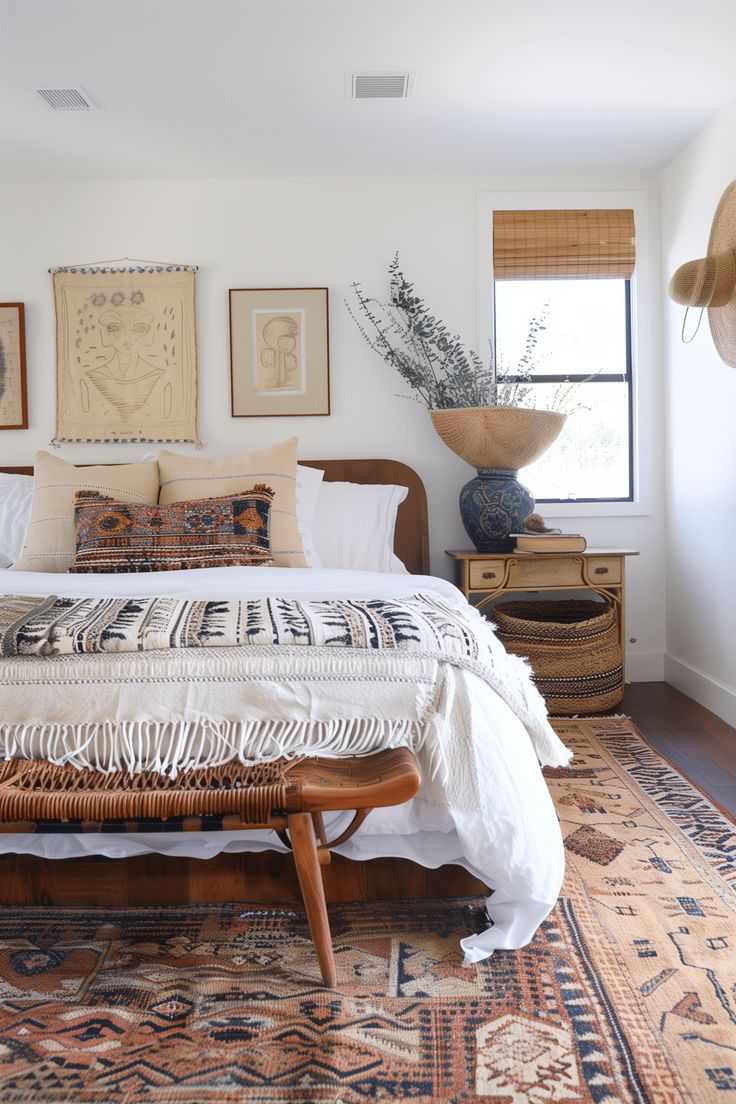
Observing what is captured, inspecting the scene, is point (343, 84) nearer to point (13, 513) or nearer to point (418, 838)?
point (13, 513)

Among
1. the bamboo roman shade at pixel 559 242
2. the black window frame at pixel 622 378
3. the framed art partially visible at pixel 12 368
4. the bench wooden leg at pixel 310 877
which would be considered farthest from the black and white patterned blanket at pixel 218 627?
the bamboo roman shade at pixel 559 242

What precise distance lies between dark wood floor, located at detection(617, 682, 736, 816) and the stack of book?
74cm

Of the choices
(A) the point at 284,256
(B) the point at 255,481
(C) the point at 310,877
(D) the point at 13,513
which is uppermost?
(A) the point at 284,256

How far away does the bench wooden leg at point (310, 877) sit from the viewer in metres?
1.67

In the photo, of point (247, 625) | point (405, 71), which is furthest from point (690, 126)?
point (247, 625)

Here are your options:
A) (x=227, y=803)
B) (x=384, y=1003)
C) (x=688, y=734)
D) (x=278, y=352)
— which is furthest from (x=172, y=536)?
(x=688, y=734)

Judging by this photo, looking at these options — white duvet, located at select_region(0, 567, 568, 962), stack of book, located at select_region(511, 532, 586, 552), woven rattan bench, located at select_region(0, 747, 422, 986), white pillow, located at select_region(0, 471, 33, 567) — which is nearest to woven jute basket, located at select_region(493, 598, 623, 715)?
stack of book, located at select_region(511, 532, 586, 552)

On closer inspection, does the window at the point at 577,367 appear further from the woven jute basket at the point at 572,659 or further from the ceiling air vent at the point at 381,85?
the ceiling air vent at the point at 381,85

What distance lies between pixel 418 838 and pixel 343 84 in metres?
2.71

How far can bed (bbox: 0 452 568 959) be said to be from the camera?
187cm

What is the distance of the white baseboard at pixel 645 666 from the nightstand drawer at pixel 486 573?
3.23 feet

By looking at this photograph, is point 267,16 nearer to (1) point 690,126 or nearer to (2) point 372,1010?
(1) point 690,126

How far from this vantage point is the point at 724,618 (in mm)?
3805

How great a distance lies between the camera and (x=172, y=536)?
3.17 m
